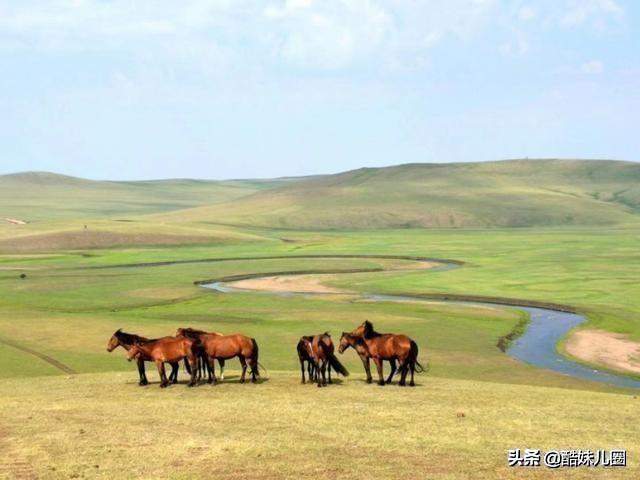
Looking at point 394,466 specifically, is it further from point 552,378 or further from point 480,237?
point 480,237

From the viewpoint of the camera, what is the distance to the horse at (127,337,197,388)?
24828 millimetres

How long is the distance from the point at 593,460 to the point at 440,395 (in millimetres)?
7386

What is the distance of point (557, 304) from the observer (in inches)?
2542

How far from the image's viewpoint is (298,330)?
162 ft

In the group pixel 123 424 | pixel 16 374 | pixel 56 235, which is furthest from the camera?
pixel 56 235

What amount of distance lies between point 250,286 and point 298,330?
109 ft

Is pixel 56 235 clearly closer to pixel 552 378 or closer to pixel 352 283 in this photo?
pixel 352 283

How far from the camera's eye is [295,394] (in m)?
23.3

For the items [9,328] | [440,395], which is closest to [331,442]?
[440,395]

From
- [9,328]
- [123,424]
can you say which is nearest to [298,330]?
[9,328]

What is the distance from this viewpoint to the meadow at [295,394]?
16.3 metres

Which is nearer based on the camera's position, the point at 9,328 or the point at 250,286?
the point at 9,328

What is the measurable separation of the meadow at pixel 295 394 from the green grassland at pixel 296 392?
0.26 feet

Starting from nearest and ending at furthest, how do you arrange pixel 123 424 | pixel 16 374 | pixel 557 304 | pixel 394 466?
pixel 394 466
pixel 123 424
pixel 16 374
pixel 557 304
